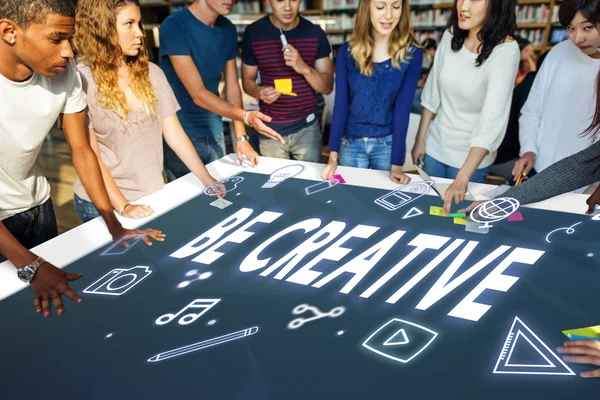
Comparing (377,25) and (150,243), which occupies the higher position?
(377,25)

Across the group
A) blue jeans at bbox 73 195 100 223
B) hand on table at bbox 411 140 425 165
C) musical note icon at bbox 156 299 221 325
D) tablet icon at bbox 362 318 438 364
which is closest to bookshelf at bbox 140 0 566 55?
hand on table at bbox 411 140 425 165

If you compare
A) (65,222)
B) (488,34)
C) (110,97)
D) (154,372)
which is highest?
(488,34)

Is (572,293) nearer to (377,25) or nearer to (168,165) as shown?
(377,25)

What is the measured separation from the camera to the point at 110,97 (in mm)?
1453

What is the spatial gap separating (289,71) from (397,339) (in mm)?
1527

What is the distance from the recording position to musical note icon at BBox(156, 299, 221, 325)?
95 centimetres

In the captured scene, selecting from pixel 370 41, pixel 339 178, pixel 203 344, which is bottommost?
pixel 203 344

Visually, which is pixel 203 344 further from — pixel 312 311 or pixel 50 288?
pixel 50 288

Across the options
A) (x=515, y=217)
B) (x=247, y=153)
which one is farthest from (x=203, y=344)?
(x=247, y=153)

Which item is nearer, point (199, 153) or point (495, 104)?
point (495, 104)

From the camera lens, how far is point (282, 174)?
5.54 feet

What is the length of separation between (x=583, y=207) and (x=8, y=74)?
161 cm

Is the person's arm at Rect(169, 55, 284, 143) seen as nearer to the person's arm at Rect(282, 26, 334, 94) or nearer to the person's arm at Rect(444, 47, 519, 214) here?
the person's arm at Rect(282, 26, 334, 94)

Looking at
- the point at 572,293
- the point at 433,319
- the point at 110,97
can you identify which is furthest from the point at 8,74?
the point at 572,293
